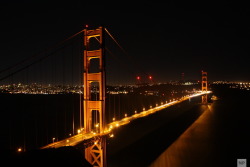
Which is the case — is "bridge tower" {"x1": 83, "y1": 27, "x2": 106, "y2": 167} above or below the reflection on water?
above

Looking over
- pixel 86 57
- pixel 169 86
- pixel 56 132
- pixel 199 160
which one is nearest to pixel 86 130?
pixel 86 57

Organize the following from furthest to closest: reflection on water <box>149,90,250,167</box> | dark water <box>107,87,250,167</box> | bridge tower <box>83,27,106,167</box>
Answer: dark water <box>107,87,250,167</box>
reflection on water <box>149,90,250,167</box>
bridge tower <box>83,27,106,167</box>

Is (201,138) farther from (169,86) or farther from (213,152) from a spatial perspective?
(169,86)

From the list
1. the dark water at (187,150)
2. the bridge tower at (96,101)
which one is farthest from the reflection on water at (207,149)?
the bridge tower at (96,101)

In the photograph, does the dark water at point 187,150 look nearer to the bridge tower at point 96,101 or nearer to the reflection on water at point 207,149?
the reflection on water at point 207,149

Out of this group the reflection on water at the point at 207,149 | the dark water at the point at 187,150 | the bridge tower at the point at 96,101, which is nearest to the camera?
the bridge tower at the point at 96,101

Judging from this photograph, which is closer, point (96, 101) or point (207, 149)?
point (96, 101)

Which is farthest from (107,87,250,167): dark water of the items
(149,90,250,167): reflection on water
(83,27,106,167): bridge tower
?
(83,27,106,167): bridge tower

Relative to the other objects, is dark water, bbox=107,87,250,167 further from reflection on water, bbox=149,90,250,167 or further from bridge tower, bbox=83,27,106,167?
bridge tower, bbox=83,27,106,167

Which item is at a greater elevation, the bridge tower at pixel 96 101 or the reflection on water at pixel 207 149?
the bridge tower at pixel 96 101

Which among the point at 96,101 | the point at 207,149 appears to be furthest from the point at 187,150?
the point at 96,101

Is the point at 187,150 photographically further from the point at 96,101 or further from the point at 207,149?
the point at 96,101
